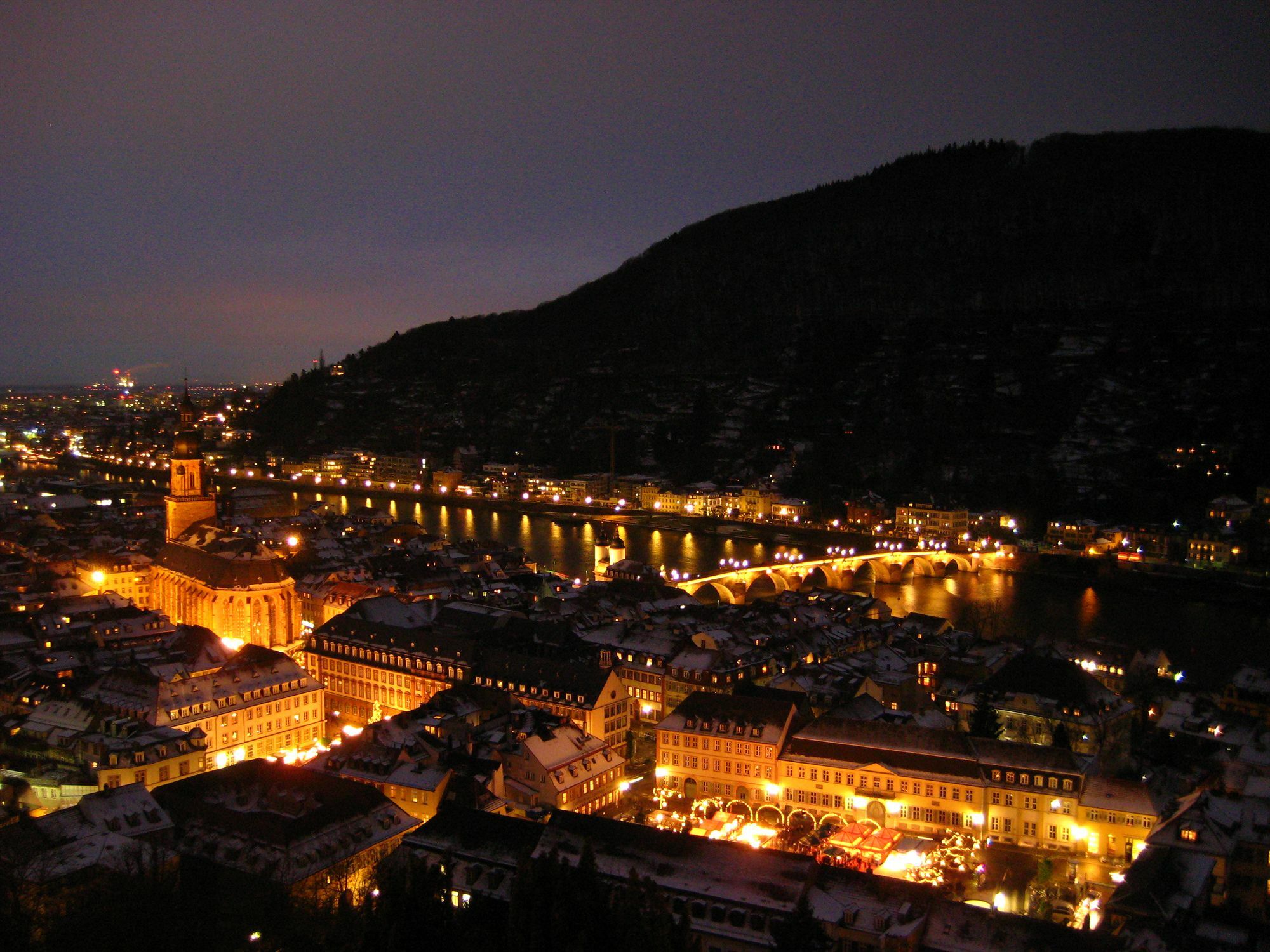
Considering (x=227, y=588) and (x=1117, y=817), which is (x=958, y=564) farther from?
(x=1117, y=817)

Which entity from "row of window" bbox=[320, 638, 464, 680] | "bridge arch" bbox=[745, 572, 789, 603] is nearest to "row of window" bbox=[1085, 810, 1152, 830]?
"row of window" bbox=[320, 638, 464, 680]

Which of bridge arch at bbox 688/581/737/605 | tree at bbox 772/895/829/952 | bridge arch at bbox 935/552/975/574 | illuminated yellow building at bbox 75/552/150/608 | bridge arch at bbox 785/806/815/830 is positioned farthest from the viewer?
bridge arch at bbox 935/552/975/574

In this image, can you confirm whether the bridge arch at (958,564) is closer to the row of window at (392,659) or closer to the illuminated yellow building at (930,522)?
the illuminated yellow building at (930,522)

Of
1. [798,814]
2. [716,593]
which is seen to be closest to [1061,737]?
[798,814]

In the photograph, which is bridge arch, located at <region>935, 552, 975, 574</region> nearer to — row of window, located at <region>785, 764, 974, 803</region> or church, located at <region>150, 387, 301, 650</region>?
church, located at <region>150, 387, 301, 650</region>

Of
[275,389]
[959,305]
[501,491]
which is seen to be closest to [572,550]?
[501,491]
